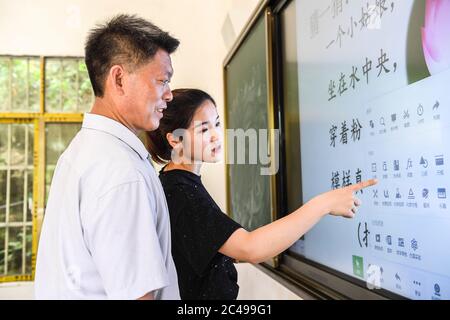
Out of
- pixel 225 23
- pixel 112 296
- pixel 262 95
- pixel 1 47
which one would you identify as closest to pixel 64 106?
pixel 1 47

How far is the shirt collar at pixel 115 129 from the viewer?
0.55m

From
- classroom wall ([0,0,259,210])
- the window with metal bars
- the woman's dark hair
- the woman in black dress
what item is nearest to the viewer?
the woman in black dress

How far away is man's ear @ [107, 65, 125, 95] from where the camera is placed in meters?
0.57

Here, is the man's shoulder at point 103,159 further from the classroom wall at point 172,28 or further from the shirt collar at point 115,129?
the classroom wall at point 172,28

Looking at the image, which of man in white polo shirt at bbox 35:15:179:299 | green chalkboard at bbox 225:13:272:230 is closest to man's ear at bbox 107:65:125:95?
man in white polo shirt at bbox 35:15:179:299

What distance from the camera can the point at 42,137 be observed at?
2432mm

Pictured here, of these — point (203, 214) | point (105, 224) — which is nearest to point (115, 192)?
point (105, 224)

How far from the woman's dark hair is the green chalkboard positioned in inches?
16.2

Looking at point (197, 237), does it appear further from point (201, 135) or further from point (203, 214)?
point (201, 135)

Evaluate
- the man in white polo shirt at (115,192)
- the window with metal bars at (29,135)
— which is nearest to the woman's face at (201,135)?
the man in white polo shirt at (115,192)

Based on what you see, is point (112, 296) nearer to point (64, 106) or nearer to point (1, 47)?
point (64, 106)

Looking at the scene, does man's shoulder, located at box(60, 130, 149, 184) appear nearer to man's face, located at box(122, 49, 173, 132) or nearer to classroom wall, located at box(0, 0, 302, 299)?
man's face, located at box(122, 49, 173, 132)

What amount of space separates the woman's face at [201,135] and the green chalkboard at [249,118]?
1.21 ft
